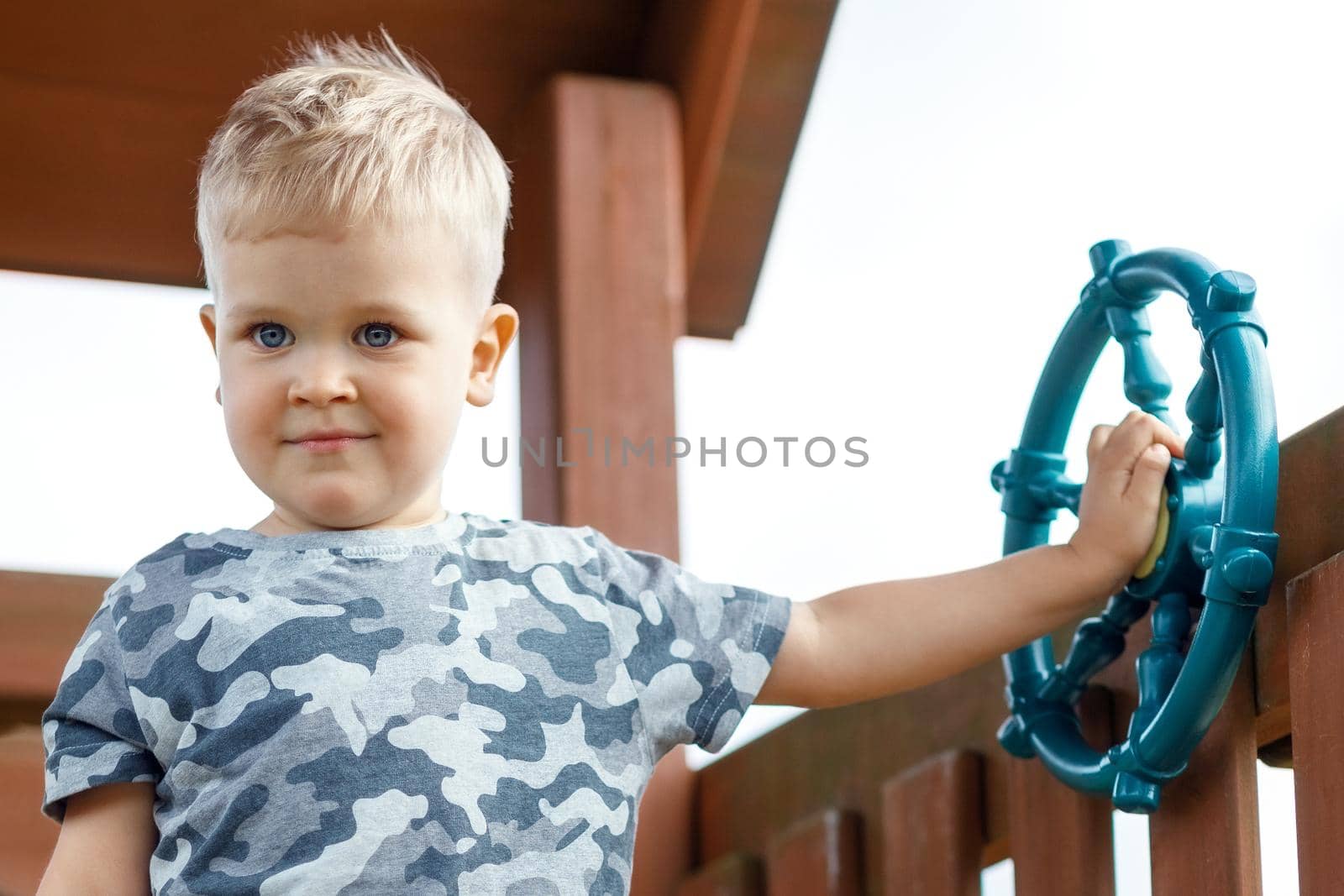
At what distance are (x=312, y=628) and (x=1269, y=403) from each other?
64 centimetres

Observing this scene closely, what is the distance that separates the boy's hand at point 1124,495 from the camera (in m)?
1.22

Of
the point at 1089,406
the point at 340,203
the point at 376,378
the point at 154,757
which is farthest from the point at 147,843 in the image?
the point at 1089,406

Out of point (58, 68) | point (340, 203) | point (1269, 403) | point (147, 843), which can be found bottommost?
point (147, 843)

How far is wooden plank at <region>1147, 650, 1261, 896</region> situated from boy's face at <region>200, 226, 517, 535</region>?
0.57m

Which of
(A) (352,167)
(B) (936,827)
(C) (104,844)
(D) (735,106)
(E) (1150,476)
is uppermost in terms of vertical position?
(D) (735,106)

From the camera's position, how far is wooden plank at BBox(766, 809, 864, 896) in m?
1.61

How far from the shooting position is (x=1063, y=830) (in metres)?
1.30

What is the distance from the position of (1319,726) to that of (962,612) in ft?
0.96

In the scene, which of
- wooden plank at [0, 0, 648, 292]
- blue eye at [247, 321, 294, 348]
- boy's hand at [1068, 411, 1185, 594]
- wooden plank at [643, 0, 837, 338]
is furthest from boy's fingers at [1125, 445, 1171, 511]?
wooden plank at [0, 0, 648, 292]

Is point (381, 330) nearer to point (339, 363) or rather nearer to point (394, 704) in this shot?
point (339, 363)

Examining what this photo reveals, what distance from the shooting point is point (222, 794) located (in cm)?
111

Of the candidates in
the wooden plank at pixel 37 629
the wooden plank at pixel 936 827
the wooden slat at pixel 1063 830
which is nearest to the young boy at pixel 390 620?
the wooden slat at pixel 1063 830

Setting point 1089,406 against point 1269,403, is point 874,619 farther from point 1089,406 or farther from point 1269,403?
point 1089,406

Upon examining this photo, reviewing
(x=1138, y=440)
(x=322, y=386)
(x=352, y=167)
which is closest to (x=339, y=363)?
(x=322, y=386)
